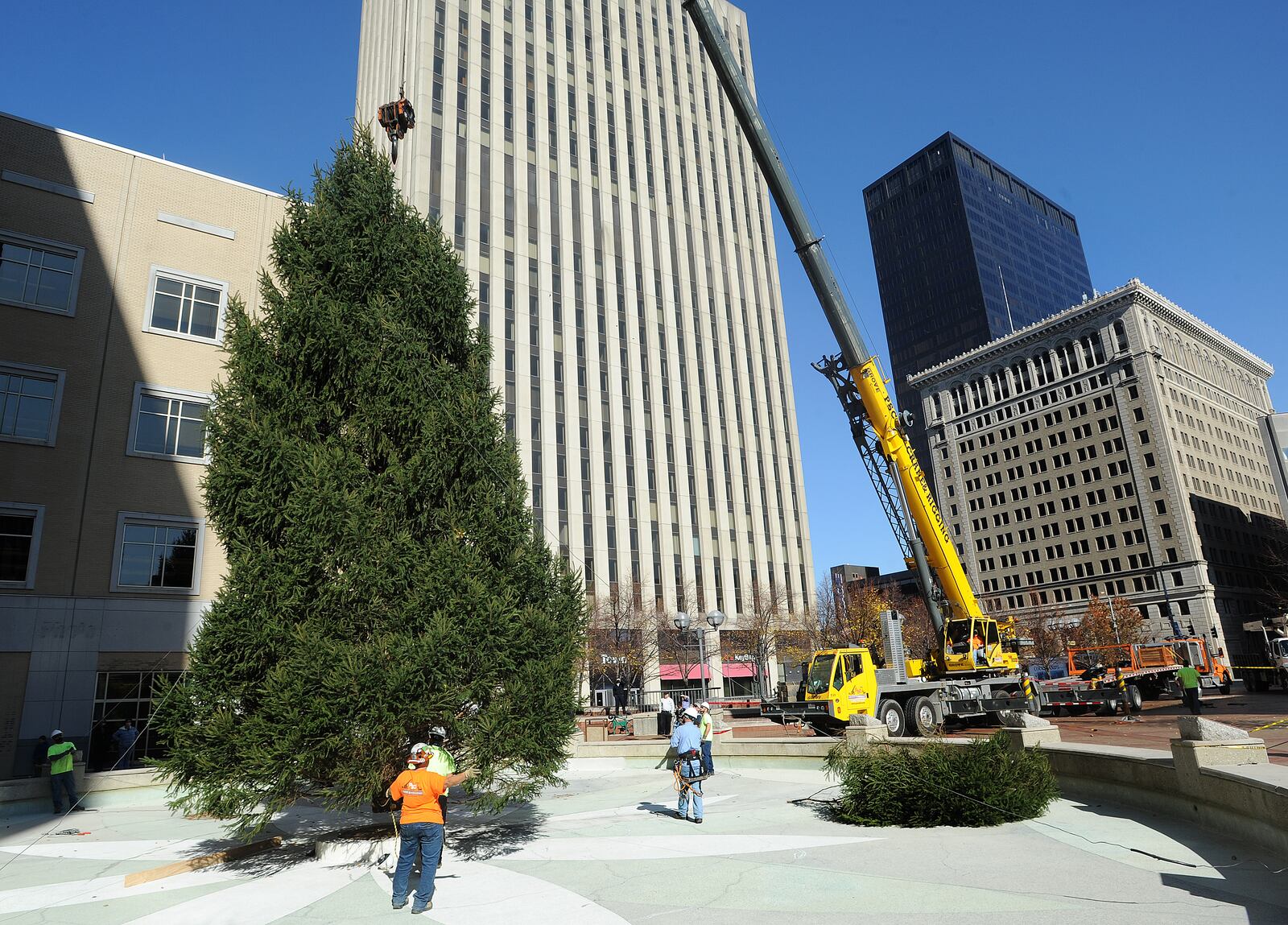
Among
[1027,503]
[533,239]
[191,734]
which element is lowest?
[191,734]

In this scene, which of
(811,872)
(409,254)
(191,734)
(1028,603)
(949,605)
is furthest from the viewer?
(1028,603)

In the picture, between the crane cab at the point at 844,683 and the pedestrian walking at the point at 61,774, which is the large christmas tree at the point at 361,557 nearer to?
the pedestrian walking at the point at 61,774

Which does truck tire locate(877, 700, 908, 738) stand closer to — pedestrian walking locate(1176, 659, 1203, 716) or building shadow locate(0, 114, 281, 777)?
pedestrian walking locate(1176, 659, 1203, 716)

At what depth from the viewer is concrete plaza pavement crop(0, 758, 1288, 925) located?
25.4 feet

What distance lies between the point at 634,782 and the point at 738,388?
195ft

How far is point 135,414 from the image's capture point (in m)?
24.0

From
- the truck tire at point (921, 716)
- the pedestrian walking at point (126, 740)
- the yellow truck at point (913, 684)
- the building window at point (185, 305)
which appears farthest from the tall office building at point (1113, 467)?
the pedestrian walking at point (126, 740)

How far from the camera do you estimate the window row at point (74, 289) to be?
23.2 meters

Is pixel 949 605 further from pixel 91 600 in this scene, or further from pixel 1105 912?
pixel 91 600

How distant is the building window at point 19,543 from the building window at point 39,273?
618 centimetres

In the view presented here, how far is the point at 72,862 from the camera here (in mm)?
11961

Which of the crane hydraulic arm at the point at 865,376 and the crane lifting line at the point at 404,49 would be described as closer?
the crane hydraulic arm at the point at 865,376

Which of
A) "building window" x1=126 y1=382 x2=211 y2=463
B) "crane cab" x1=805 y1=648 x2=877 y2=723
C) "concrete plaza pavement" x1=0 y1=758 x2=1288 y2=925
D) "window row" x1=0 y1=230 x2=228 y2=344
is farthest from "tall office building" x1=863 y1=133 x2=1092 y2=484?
"concrete plaza pavement" x1=0 y1=758 x2=1288 y2=925

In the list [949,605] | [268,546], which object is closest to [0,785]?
[268,546]
